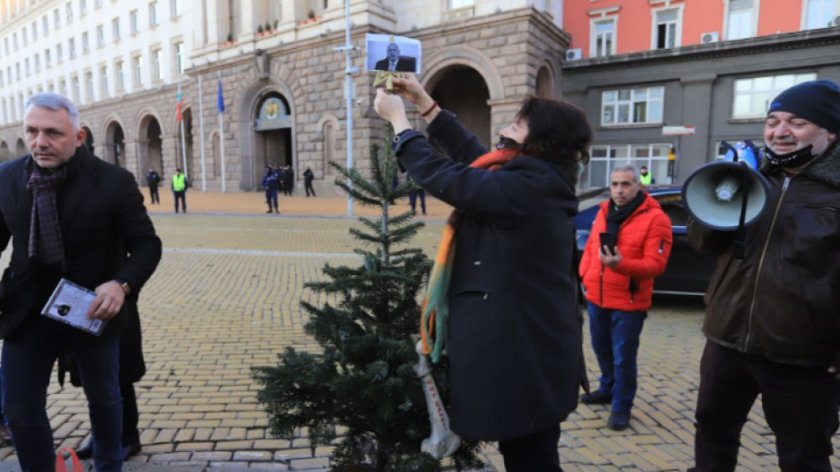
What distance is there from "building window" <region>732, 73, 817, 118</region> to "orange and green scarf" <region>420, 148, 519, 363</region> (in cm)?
2529

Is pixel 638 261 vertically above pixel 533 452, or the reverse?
pixel 638 261

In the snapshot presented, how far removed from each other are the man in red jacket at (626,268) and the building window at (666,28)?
24309 millimetres

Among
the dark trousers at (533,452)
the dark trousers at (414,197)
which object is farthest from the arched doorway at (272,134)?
the dark trousers at (533,452)

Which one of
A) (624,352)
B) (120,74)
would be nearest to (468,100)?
(624,352)

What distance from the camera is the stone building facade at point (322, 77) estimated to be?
21.5 meters

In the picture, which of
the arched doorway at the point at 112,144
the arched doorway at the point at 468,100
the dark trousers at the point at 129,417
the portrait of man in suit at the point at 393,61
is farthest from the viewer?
the arched doorway at the point at 112,144

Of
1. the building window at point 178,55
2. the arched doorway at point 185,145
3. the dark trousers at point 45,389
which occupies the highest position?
the building window at point 178,55

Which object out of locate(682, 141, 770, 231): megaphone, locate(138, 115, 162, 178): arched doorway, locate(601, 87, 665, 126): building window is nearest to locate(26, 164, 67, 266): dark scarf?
locate(682, 141, 770, 231): megaphone

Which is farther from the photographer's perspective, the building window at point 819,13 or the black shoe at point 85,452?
the building window at point 819,13

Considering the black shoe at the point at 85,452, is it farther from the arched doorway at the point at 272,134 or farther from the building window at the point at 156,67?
the building window at the point at 156,67

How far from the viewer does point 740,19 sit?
74.7 ft

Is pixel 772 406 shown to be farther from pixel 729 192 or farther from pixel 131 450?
pixel 131 450

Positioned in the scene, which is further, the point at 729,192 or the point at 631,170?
the point at 631,170

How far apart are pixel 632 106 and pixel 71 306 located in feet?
88.3
